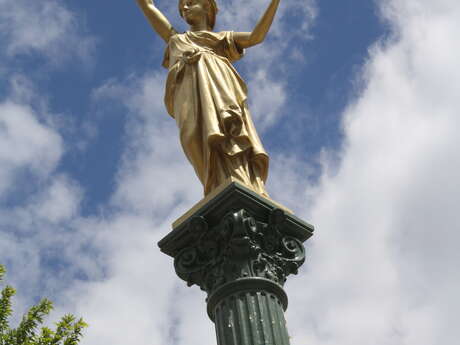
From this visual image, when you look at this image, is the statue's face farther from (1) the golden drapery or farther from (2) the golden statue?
(1) the golden drapery

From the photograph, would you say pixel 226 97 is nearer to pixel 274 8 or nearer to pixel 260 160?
pixel 260 160

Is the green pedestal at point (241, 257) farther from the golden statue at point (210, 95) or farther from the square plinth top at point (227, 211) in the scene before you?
the golden statue at point (210, 95)

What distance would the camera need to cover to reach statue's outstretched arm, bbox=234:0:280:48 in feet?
37.1

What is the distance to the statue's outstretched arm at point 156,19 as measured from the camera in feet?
39.4

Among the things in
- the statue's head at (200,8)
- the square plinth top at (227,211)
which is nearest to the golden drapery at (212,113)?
the square plinth top at (227,211)

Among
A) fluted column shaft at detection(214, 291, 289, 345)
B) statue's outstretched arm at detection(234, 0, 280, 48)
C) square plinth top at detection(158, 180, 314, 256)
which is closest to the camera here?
fluted column shaft at detection(214, 291, 289, 345)

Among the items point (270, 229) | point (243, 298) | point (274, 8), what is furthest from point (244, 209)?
point (274, 8)

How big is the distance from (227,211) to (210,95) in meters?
2.19

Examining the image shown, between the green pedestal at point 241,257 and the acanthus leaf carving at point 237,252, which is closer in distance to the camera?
the green pedestal at point 241,257

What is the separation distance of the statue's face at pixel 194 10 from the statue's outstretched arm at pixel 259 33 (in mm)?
827

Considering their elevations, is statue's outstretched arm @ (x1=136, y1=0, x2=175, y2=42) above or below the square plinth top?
above

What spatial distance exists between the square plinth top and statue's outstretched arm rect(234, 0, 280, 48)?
11.4ft

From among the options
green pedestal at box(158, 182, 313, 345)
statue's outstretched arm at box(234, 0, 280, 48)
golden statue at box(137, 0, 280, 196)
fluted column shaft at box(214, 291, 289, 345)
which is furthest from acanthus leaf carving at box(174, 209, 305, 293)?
statue's outstretched arm at box(234, 0, 280, 48)

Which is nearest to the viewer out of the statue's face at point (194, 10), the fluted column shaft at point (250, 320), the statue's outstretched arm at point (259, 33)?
the fluted column shaft at point (250, 320)
